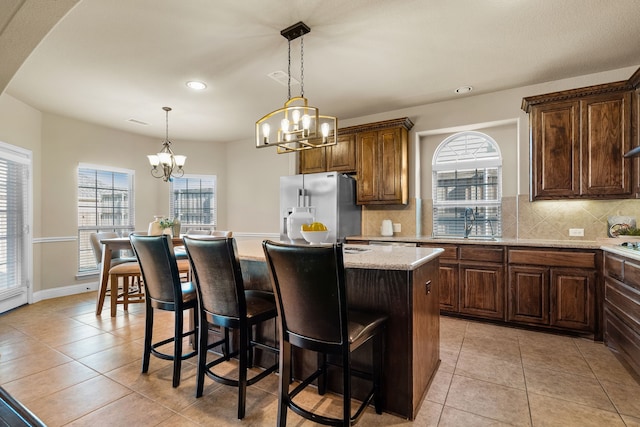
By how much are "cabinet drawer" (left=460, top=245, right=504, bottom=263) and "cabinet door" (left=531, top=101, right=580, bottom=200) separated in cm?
71

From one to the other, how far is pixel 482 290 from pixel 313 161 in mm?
2828

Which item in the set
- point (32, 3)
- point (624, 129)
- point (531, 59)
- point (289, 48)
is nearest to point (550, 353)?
point (624, 129)

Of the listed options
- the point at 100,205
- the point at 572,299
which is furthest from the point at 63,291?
the point at 572,299

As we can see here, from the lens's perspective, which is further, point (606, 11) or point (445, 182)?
point (445, 182)

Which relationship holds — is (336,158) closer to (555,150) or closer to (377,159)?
(377,159)

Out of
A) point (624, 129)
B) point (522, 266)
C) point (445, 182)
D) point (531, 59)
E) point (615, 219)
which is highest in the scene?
point (531, 59)

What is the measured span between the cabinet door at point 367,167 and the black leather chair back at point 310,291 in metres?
2.95

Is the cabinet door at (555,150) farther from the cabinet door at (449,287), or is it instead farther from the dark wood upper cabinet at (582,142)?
the cabinet door at (449,287)

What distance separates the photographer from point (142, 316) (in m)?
3.70

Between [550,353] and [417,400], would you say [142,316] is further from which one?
[550,353]

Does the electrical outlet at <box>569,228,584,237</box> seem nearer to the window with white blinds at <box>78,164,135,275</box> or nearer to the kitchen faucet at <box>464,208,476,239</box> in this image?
the kitchen faucet at <box>464,208,476,239</box>

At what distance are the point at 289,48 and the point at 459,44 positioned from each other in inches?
57.7

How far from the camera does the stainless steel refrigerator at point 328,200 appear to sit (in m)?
4.13

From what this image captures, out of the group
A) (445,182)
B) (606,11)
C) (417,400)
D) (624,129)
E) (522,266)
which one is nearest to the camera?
(417,400)
